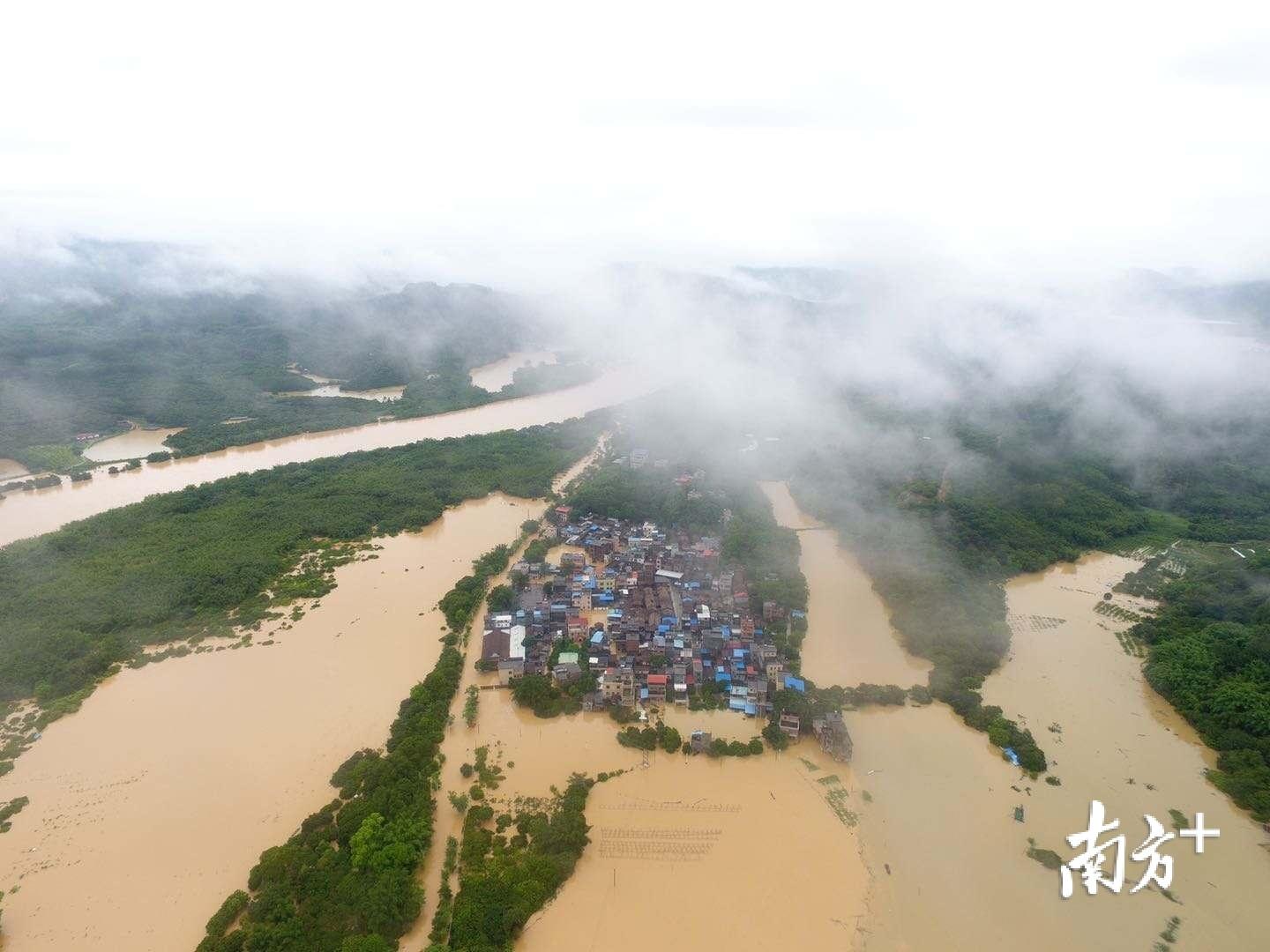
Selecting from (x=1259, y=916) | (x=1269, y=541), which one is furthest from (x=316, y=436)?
(x=1269, y=541)

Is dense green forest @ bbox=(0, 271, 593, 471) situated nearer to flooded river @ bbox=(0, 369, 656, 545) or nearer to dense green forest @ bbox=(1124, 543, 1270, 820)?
flooded river @ bbox=(0, 369, 656, 545)

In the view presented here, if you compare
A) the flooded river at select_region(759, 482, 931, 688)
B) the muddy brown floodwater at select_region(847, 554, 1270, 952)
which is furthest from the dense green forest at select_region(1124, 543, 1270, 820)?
the flooded river at select_region(759, 482, 931, 688)

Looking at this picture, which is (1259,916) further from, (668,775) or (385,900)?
(385,900)

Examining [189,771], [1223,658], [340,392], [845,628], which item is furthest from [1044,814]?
[340,392]

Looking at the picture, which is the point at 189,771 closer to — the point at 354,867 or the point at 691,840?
the point at 354,867

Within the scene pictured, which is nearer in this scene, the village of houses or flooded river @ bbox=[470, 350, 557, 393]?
the village of houses
